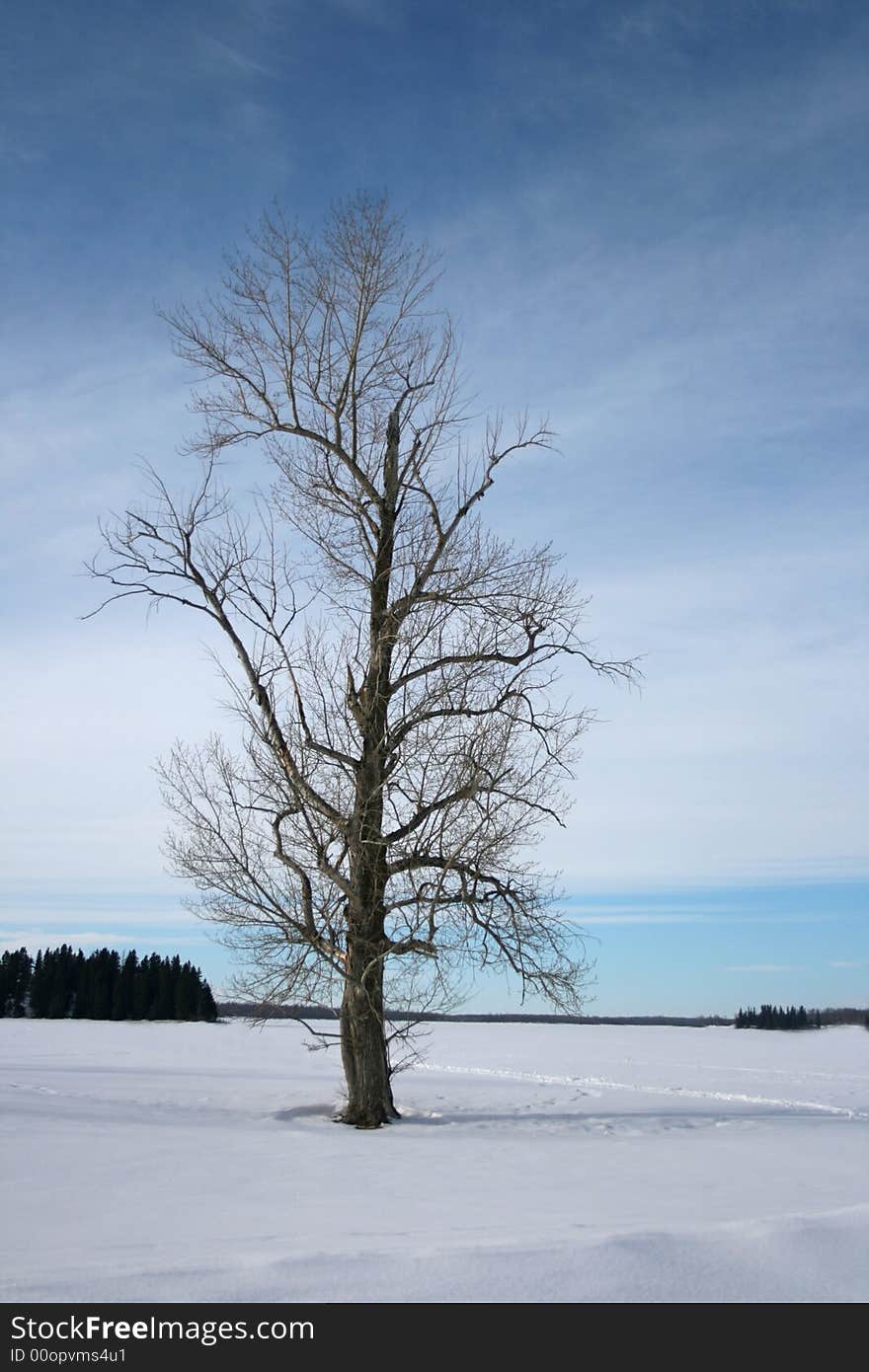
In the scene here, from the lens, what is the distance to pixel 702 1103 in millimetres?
17766

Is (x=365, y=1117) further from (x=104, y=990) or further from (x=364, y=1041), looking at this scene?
(x=104, y=990)

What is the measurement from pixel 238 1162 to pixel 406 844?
17.1 ft

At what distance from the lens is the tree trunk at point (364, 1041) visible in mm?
13891

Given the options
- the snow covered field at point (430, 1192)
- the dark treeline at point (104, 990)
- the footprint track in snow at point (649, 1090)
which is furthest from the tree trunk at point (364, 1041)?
the dark treeline at point (104, 990)

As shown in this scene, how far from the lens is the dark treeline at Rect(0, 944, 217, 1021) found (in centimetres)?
7000

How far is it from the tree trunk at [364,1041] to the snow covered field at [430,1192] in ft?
1.55

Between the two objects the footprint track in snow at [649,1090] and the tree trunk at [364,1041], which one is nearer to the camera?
the tree trunk at [364,1041]

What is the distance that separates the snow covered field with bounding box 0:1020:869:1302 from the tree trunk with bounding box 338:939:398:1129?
472 mm

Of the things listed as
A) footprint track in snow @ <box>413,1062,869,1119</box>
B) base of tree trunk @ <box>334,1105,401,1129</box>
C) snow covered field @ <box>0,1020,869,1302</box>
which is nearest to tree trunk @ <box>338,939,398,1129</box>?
base of tree trunk @ <box>334,1105,401,1129</box>

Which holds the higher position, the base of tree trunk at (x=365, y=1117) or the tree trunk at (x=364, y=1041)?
the tree trunk at (x=364, y=1041)

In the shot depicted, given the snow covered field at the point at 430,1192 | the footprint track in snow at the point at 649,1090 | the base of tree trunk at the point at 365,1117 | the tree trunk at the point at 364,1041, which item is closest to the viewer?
the snow covered field at the point at 430,1192

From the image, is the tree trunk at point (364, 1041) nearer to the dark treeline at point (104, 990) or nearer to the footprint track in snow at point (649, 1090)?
the footprint track in snow at point (649, 1090)

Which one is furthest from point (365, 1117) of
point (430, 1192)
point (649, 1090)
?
point (649, 1090)
